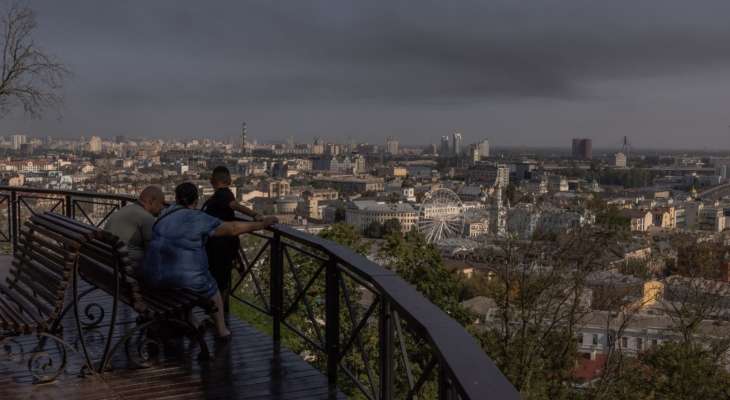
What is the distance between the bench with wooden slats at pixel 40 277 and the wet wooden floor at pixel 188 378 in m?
0.26

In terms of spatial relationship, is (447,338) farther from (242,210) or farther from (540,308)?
(540,308)

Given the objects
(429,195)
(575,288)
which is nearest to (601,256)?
(575,288)

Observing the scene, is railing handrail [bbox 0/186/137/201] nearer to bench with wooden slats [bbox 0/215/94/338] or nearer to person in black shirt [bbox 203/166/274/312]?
person in black shirt [bbox 203/166/274/312]

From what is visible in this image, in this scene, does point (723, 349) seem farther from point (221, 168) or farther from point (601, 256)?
point (221, 168)

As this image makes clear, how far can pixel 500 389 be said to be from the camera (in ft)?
4.67

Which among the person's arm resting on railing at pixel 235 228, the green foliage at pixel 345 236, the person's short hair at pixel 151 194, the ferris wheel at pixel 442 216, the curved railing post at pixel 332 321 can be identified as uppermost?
the person's short hair at pixel 151 194

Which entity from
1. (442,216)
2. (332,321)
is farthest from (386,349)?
(442,216)

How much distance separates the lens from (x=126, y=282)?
3.53 meters

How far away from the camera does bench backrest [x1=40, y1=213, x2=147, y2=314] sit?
11.1 feet

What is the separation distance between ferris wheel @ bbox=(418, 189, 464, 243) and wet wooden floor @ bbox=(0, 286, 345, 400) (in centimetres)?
5142

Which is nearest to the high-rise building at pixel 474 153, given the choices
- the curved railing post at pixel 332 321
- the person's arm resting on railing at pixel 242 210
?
the person's arm resting on railing at pixel 242 210

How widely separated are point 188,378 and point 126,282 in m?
0.56

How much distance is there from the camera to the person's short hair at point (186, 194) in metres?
3.85

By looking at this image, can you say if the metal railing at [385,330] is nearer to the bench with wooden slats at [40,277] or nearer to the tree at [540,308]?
the bench with wooden slats at [40,277]
